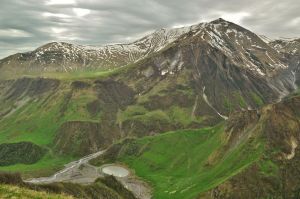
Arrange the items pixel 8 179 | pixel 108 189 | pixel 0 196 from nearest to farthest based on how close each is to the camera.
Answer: pixel 0 196 < pixel 8 179 < pixel 108 189

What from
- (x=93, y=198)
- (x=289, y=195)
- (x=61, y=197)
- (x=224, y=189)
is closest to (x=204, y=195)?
(x=224, y=189)

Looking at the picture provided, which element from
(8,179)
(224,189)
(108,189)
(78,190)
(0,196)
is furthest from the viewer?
(224,189)

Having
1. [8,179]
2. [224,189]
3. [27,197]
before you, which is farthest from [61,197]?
[224,189]

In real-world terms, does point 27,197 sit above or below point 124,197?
above

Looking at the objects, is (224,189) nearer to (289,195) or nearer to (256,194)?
(256,194)

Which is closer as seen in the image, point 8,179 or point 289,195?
point 8,179

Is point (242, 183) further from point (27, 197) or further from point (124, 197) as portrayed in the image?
point (27, 197)

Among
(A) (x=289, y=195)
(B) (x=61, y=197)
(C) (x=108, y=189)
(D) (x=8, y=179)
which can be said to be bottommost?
(A) (x=289, y=195)

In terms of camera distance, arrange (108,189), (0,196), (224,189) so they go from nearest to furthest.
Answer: (0,196)
(108,189)
(224,189)

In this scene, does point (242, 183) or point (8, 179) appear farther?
point (242, 183)
